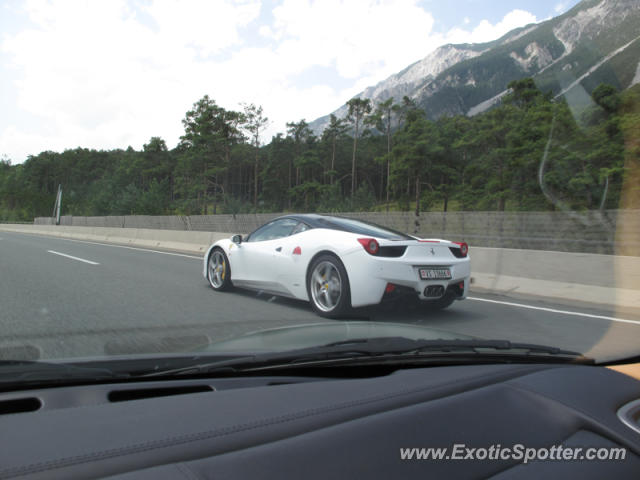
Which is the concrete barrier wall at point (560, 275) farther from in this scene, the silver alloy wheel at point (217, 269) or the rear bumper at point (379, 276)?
the silver alloy wheel at point (217, 269)

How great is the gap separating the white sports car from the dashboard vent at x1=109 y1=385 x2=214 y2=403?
11.7 ft

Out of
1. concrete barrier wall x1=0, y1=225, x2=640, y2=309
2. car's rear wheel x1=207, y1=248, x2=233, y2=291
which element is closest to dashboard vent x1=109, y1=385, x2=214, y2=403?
car's rear wheel x1=207, y1=248, x2=233, y2=291

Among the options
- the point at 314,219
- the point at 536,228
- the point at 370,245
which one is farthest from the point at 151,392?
the point at 536,228

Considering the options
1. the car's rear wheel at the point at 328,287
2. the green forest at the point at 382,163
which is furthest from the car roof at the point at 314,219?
the green forest at the point at 382,163

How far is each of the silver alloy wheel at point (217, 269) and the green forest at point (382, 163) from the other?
2691 cm

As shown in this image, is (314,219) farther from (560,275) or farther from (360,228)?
(560,275)

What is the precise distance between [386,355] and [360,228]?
3815 mm

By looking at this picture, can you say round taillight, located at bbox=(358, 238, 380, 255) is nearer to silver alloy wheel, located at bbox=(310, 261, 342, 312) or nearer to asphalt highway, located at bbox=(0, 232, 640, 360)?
silver alloy wheel, located at bbox=(310, 261, 342, 312)

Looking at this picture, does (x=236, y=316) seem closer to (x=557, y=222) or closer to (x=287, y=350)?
(x=287, y=350)

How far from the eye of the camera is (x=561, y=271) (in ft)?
26.1

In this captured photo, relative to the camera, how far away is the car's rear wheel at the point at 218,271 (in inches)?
297

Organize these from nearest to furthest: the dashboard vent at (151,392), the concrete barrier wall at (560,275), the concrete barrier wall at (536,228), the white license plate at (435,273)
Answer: the dashboard vent at (151,392) < the white license plate at (435,273) < the concrete barrier wall at (560,275) < the concrete barrier wall at (536,228)

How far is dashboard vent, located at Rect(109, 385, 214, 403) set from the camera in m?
1.73

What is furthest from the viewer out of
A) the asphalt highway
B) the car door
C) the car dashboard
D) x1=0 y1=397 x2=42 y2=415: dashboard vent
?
the car door
